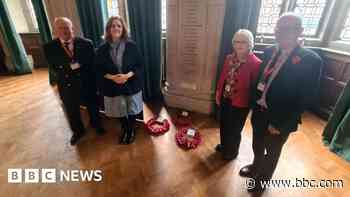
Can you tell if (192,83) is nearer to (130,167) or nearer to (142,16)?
(142,16)

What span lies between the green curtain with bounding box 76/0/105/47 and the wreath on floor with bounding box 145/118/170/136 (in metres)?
1.59

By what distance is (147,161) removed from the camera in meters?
1.95

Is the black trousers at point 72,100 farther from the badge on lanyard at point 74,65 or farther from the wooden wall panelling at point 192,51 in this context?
the wooden wall panelling at point 192,51

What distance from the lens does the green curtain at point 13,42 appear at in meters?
3.95

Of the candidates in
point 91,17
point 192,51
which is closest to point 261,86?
point 192,51

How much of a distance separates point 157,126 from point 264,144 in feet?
4.60

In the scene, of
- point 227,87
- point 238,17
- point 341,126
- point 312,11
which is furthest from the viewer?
point 312,11

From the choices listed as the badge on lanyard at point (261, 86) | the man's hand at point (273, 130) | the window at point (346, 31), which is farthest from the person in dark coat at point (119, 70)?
the window at point (346, 31)

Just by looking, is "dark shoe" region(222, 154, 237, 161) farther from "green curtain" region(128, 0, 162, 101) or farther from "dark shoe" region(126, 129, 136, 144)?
"green curtain" region(128, 0, 162, 101)

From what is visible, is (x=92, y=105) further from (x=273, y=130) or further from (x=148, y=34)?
(x=273, y=130)

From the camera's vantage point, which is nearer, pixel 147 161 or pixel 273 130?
pixel 273 130

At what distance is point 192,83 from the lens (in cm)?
280

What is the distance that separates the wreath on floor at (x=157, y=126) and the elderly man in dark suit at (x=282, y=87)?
4.04 feet

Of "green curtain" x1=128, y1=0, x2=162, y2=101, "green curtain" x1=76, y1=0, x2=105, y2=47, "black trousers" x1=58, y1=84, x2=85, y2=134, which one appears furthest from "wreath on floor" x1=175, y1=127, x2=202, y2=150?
"green curtain" x1=76, y1=0, x2=105, y2=47
